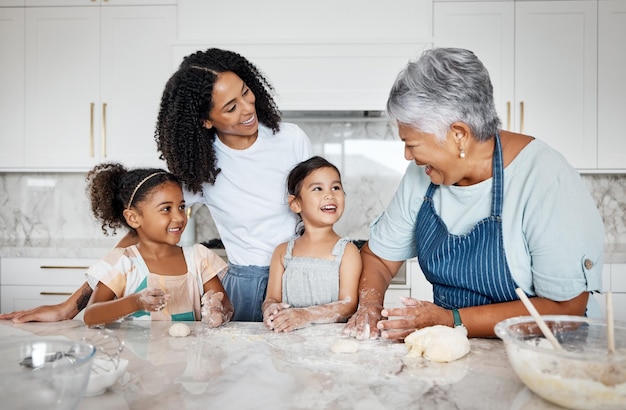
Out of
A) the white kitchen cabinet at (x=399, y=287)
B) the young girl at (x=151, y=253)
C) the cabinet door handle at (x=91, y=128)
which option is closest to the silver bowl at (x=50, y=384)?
the young girl at (x=151, y=253)

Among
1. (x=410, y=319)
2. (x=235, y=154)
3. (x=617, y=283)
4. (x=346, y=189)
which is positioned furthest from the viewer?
(x=346, y=189)

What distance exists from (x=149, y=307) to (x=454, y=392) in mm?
731

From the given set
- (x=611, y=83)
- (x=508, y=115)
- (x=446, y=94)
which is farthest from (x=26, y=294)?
(x=611, y=83)

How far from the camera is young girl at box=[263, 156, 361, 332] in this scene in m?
1.70

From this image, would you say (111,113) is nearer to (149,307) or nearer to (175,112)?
(175,112)

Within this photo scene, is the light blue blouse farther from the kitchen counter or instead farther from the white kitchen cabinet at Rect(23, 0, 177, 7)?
the white kitchen cabinet at Rect(23, 0, 177, 7)

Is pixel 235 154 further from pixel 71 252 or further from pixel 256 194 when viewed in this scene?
pixel 71 252

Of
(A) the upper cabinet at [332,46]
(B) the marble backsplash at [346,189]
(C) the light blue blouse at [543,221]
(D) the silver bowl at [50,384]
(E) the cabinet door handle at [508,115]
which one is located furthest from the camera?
(B) the marble backsplash at [346,189]

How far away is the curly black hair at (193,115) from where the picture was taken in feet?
5.41

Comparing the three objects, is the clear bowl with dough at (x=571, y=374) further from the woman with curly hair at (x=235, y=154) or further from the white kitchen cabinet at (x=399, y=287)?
the white kitchen cabinet at (x=399, y=287)

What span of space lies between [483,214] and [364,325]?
0.40m

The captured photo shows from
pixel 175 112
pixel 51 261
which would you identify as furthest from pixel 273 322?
pixel 51 261

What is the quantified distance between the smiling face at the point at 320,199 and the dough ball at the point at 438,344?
2.23ft

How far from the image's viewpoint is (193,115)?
168 cm
